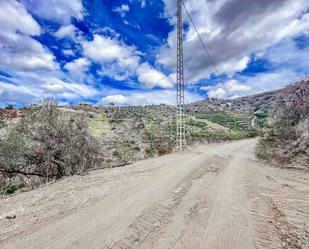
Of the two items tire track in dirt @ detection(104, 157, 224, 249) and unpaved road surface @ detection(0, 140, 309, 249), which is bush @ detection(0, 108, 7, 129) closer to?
unpaved road surface @ detection(0, 140, 309, 249)

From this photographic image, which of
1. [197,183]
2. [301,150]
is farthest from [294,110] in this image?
[197,183]

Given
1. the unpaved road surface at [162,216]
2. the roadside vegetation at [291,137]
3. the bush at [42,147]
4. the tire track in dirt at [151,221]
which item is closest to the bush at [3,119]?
the bush at [42,147]

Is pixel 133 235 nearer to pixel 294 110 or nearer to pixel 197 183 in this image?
pixel 197 183

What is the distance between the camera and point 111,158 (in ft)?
49.9

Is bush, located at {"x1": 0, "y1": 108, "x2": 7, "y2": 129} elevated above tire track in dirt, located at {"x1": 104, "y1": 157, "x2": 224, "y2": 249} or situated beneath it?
elevated above

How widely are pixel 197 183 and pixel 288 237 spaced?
4.02m

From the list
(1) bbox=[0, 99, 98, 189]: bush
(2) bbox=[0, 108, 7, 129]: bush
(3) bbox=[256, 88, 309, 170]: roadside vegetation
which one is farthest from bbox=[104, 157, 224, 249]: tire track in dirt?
(2) bbox=[0, 108, 7, 129]: bush

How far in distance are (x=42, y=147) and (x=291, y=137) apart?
1427 centimetres

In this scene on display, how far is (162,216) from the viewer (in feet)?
16.1

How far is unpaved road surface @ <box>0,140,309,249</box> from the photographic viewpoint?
12.5 ft

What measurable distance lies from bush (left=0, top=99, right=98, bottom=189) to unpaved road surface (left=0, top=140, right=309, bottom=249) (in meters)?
3.38

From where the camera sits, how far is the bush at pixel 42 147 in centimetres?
1016

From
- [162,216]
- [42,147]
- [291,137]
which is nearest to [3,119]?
[42,147]

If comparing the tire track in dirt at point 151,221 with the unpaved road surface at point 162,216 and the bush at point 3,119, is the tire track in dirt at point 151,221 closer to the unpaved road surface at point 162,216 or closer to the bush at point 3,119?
the unpaved road surface at point 162,216
